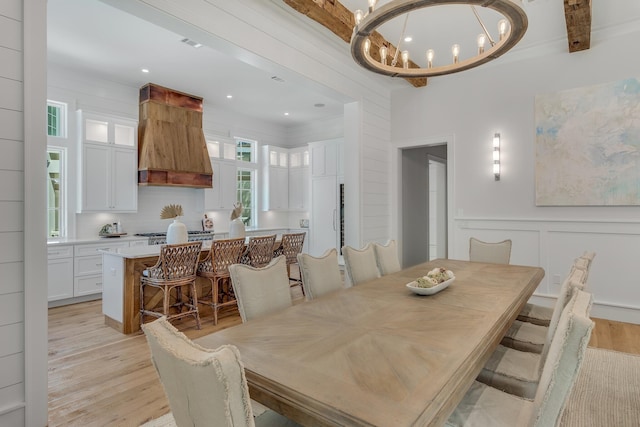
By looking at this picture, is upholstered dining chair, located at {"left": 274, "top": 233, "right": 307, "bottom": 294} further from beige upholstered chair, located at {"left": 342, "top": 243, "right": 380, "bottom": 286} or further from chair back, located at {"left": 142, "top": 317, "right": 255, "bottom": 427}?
chair back, located at {"left": 142, "top": 317, "right": 255, "bottom": 427}

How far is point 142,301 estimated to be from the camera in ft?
12.3

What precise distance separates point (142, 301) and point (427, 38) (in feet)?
14.2

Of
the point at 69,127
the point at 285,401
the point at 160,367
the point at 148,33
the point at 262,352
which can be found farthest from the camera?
the point at 69,127

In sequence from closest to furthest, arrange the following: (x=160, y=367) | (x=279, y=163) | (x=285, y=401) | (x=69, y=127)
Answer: (x=160, y=367) → (x=285, y=401) → (x=69, y=127) → (x=279, y=163)

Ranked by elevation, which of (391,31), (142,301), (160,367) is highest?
(391,31)

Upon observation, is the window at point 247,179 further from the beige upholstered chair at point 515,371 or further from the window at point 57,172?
the beige upholstered chair at point 515,371

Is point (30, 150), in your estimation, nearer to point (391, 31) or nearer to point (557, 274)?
point (391, 31)

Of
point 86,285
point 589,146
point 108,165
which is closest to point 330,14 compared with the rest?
point 589,146

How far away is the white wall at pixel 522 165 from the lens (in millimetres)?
3863

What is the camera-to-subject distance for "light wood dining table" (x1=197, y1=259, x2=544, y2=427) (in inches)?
39.9

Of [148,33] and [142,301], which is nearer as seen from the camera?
[142,301]

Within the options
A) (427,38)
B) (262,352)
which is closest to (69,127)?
(427,38)

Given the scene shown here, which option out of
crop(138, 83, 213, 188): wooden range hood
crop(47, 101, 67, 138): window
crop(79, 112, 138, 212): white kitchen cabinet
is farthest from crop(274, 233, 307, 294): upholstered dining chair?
crop(47, 101, 67, 138): window

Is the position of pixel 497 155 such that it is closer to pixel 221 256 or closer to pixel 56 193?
pixel 221 256
